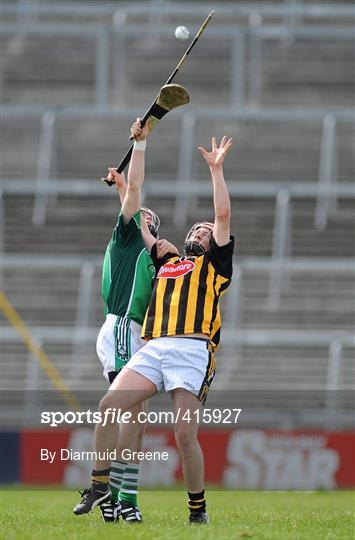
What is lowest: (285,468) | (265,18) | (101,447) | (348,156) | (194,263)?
(285,468)

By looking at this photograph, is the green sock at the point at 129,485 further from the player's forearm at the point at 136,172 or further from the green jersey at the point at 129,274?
the player's forearm at the point at 136,172

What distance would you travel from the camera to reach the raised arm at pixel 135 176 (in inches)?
307

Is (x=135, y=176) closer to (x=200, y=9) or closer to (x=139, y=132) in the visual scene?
(x=139, y=132)

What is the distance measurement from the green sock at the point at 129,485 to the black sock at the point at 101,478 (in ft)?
0.39

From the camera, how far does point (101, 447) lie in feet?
25.0

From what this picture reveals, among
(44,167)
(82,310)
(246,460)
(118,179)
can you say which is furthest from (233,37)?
(118,179)

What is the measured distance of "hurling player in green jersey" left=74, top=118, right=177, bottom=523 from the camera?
7.67 m

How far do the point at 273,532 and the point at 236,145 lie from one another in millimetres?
13277

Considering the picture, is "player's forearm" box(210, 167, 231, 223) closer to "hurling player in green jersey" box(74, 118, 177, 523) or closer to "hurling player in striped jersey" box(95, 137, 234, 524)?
"hurling player in striped jersey" box(95, 137, 234, 524)

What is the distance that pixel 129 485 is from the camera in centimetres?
763

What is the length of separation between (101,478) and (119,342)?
85cm

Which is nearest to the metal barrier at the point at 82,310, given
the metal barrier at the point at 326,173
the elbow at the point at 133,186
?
the metal barrier at the point at 326,173

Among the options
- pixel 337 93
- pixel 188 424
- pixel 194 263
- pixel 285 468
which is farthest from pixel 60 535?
pixel 337 93

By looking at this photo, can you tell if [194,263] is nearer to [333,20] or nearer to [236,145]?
[236,145]
